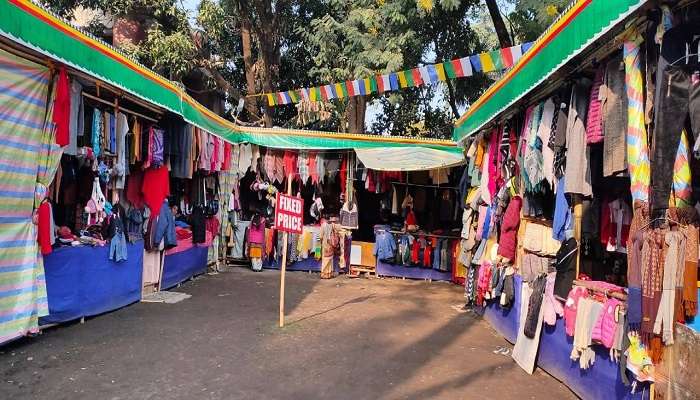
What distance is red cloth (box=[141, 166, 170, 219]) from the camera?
7.82m

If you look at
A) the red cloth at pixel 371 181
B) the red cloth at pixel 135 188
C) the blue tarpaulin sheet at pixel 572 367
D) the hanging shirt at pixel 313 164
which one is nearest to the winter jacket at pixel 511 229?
the blue tarpaulin sheet at pixel 572 367

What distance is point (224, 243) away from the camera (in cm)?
1157

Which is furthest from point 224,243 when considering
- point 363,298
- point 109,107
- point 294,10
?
point 294,10

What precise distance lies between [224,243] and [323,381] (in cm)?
749

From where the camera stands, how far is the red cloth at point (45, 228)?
525 cm

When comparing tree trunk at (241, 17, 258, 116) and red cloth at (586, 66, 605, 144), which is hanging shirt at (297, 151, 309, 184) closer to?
tree trunk at (241, 17, 258, 116)

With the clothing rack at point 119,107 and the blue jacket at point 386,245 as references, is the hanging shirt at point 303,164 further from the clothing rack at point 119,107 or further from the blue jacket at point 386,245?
the clothing rack at point 119,107

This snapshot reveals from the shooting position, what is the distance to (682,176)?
313 cm

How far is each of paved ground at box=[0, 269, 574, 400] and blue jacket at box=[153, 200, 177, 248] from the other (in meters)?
1.10

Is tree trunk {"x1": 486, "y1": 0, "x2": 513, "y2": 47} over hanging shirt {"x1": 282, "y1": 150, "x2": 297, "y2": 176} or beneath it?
over

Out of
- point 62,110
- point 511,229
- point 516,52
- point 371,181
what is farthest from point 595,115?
point 371,181

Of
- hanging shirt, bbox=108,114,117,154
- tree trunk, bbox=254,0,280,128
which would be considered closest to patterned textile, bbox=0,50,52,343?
hanging shirt, bbox=108,114,117,154

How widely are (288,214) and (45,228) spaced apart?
2812mm

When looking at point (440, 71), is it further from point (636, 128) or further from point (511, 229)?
point (636, 128)
